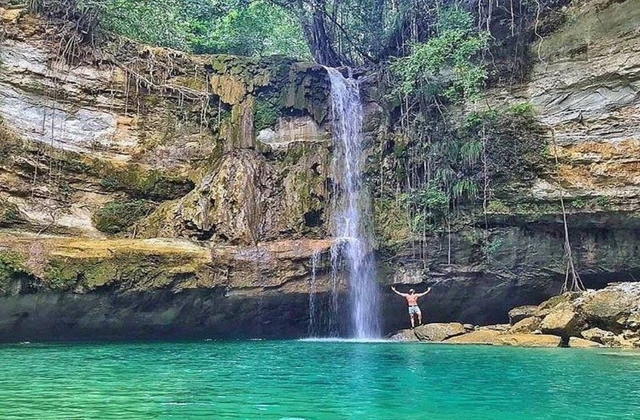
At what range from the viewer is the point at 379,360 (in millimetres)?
10898

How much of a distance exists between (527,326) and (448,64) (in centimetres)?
817

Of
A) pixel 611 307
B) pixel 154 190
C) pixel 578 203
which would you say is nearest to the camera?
pixel 611 307

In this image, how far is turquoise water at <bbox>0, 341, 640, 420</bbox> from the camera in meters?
5.88

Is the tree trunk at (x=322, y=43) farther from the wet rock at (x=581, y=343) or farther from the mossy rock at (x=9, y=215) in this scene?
the wet rock at (x=581, y=343)

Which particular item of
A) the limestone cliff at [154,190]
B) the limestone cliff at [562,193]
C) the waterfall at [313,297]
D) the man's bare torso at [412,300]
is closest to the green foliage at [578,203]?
the limestone cliff at [562,193]

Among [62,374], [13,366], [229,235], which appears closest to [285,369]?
[62,374]

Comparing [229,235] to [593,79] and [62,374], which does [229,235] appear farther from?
[593,79]

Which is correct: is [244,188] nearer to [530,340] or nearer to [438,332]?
[438,332]

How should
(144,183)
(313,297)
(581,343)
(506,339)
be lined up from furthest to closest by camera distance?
(144,183) < (313,297) < (506,339) < (581,343)

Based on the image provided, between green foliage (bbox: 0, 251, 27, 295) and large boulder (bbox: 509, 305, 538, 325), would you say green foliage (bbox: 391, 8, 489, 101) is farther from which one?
green foliage (bbox: 0, 251, 27, 295)

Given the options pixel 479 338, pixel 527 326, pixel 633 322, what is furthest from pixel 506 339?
pixel 633 322

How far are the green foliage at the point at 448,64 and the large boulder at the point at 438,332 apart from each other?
662 centimetres

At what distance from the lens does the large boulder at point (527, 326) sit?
15.4 meters

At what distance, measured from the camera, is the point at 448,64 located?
60.4ft
